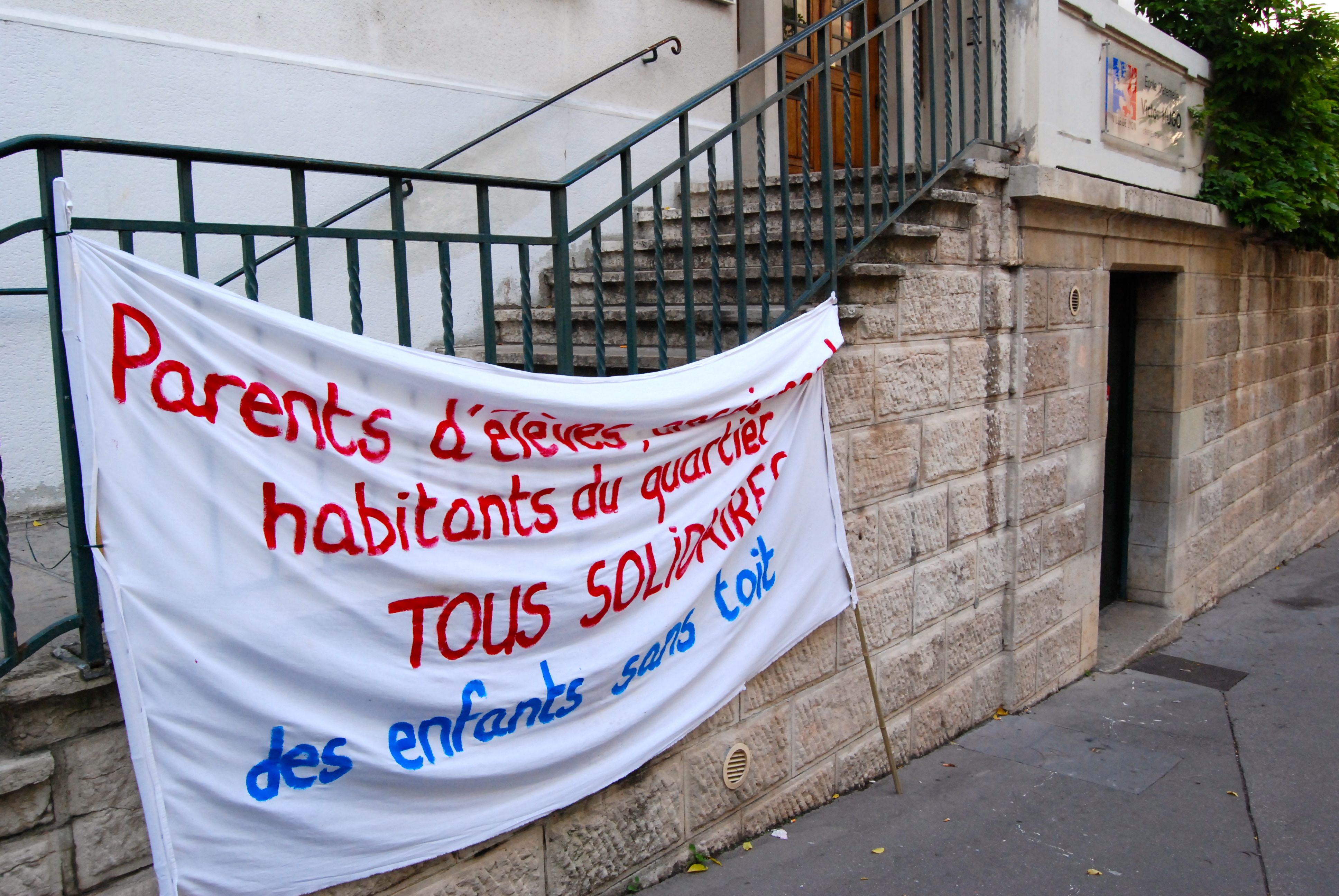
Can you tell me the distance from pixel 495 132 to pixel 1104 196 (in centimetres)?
338

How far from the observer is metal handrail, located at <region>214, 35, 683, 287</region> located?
4.38 metres

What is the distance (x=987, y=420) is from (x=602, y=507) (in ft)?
9.28

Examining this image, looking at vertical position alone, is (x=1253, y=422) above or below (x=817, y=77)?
below

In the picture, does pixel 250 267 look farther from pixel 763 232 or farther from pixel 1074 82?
pixel 1074 82

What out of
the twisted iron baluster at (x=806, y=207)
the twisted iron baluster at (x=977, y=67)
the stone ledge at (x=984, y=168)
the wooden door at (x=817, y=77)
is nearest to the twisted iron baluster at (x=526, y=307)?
the twisted iron baluster at (x=806, y=207)

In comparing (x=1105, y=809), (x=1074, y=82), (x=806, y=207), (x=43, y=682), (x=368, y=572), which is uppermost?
(x=1074, y=82)

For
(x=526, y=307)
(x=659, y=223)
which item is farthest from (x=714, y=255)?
(x=526, y=307)

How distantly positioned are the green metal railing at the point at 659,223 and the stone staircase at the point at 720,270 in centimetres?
2

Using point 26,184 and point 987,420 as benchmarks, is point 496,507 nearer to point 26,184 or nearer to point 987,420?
point 26,184

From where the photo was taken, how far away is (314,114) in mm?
4727

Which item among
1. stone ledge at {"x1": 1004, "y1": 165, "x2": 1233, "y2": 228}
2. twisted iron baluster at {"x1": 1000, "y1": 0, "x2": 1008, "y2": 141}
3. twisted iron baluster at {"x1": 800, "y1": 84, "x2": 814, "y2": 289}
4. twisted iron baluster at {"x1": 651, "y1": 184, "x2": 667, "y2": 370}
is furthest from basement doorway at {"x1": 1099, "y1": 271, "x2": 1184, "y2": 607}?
twisted iron baluster at {"x1": 651, "y1": 184, "x2": 667, "y2": 370}

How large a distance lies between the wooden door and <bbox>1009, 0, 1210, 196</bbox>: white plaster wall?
1.25 m

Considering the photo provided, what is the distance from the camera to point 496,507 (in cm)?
286

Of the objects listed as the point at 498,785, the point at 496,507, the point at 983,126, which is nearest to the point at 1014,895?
the point at 498,785
